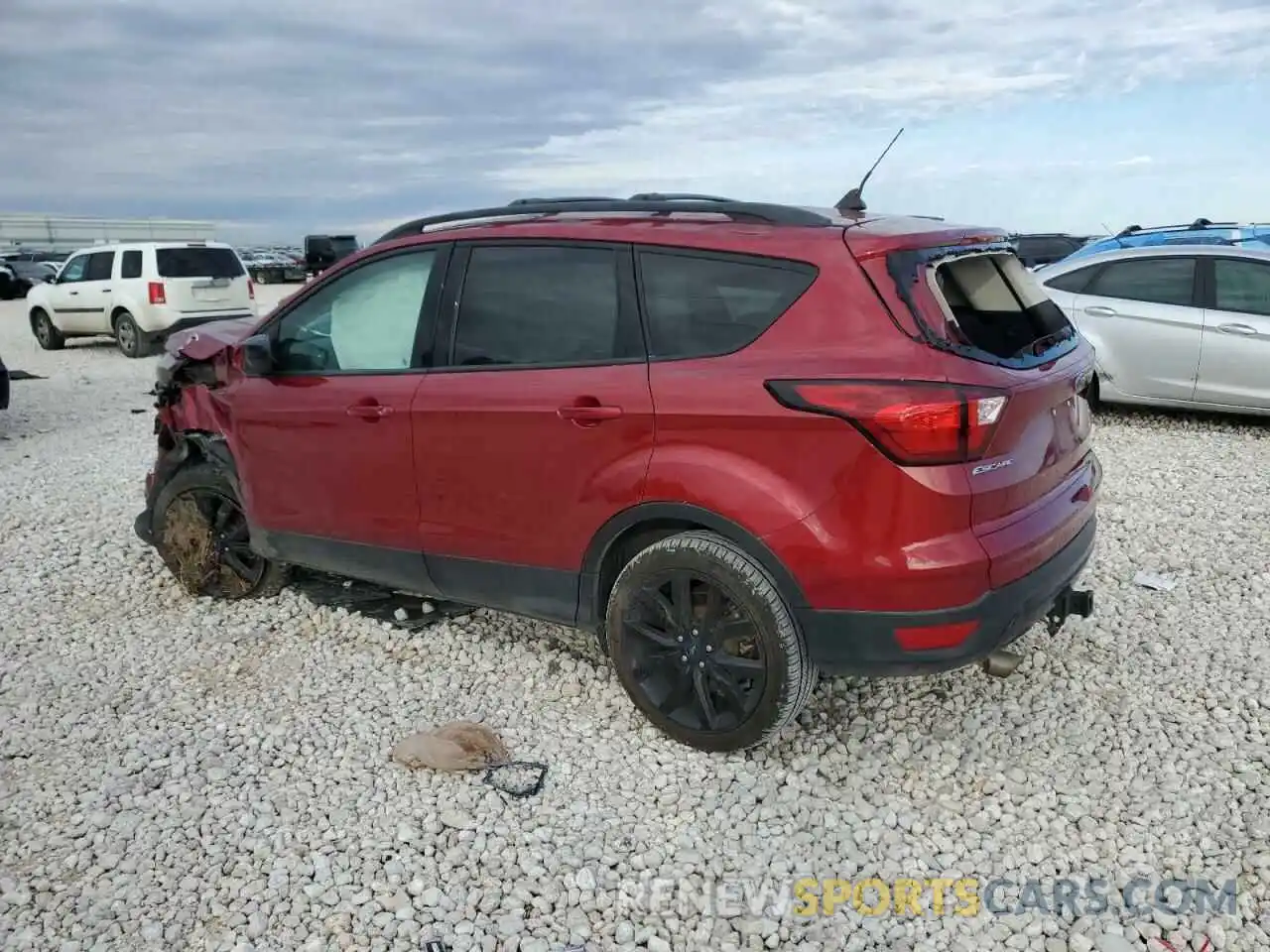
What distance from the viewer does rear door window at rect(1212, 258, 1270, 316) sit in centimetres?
809

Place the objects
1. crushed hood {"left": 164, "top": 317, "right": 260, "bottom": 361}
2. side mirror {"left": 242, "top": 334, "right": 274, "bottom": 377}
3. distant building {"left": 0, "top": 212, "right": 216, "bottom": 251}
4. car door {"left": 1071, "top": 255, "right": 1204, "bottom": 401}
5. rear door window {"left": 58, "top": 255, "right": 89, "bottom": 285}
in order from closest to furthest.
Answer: side mirror {"left": 242, "top": 334, "right": 274, "bottom": 377} → crushed hood {"left": 164, "top": 317, "right": 260, "bottom": 361} → car door {"left": 1071, "top": 255, "right": 1204, "bottom": 401} → rear door window {"left": 58, "top": 255, "right": 89, "bottom": 285} → distant building {"left": 0, "top": 212, "right": 216, "bottom": 251}

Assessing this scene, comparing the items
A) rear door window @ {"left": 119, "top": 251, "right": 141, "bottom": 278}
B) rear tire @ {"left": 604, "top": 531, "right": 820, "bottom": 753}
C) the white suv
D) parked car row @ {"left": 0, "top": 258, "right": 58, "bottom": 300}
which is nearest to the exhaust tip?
rear tire @ {"left": 604, "top": 531, "right": 820, "bottom": 753}

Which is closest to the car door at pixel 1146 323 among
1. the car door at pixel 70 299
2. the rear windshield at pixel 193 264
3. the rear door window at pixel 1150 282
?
the rear door window at pixel 1150 282

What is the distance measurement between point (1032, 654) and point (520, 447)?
2.39 m

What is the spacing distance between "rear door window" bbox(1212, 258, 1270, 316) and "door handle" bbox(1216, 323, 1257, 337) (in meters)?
0.16

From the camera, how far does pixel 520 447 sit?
3572 mm

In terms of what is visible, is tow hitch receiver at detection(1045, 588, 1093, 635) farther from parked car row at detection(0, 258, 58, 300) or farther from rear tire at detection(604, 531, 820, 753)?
parked car row at detection(0, 258, 58, 300)

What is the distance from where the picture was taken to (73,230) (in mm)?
65438

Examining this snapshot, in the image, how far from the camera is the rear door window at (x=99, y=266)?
15.5 meters

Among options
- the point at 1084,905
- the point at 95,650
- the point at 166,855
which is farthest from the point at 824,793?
the point at 95,650

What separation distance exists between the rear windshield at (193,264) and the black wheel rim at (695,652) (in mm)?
13442

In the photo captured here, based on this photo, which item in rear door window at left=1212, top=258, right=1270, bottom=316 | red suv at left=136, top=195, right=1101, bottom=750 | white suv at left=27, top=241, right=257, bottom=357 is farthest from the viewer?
white suv at left=27, top=241, right=257, bottom=357

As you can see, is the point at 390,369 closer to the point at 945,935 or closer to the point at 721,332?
the point at 721,332

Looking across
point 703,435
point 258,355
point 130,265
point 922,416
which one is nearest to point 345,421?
point 258,355
